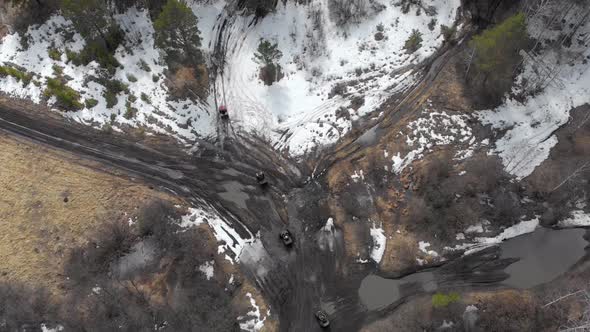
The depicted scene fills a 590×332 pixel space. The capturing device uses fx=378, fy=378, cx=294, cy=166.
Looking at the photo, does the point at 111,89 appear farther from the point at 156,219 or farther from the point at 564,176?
the point at 564,176

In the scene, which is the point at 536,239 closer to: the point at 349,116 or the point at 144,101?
the point at 349,116

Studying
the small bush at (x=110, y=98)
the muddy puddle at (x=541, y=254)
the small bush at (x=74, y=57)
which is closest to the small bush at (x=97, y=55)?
the small bush at (x=74, y=57)

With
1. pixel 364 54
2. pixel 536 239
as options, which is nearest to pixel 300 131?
pixel 364 54

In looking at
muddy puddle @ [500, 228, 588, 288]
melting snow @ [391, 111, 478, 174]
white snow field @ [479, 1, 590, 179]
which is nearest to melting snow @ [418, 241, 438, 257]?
muddy puddle @ [500, 228, 588, 288]

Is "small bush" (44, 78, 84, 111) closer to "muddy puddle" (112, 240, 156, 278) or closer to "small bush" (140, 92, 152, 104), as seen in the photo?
"small bush" (140, 92, 152, 104)

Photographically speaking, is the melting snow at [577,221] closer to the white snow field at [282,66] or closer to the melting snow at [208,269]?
the white snow field at [282,66]
